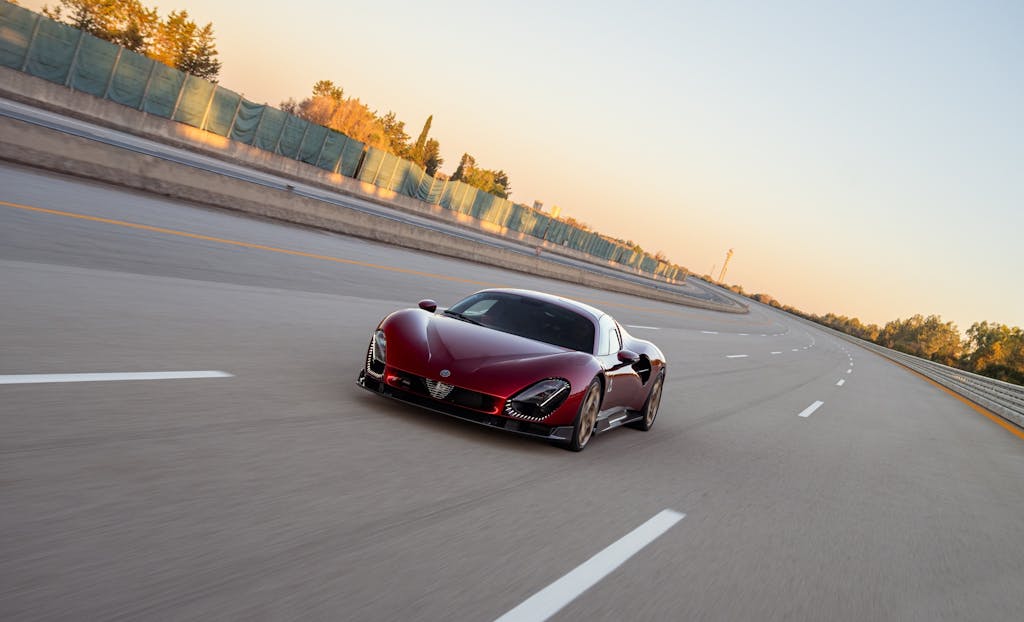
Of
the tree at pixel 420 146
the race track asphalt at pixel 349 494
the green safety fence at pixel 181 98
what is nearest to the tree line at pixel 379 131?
the tree at pixel 420 146

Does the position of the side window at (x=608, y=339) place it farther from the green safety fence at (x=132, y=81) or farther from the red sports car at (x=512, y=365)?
the green safety fence at (x=132, y=81)

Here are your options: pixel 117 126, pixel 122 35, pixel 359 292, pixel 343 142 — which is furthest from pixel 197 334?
pixel 122 35

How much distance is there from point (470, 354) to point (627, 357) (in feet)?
6.41

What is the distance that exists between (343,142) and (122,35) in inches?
2706

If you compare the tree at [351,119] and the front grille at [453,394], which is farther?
the tree at [351,119]

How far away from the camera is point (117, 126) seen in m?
32.3

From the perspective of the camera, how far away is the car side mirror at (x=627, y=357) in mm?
8055

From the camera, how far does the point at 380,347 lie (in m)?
6.88

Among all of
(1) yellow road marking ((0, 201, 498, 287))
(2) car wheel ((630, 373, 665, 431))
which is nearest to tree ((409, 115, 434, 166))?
(1) yellow road marking ((0, 201, 498, 287))

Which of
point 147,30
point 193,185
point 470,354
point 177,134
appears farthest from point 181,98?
Answer: point 147,30

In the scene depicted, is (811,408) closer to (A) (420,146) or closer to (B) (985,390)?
(B) (985,390)

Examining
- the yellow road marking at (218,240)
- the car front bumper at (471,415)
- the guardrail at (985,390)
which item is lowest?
the yellow road marking at (218,240)

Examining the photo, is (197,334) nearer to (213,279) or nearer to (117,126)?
(213,279)

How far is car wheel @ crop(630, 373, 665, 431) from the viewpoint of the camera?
9000 mm
